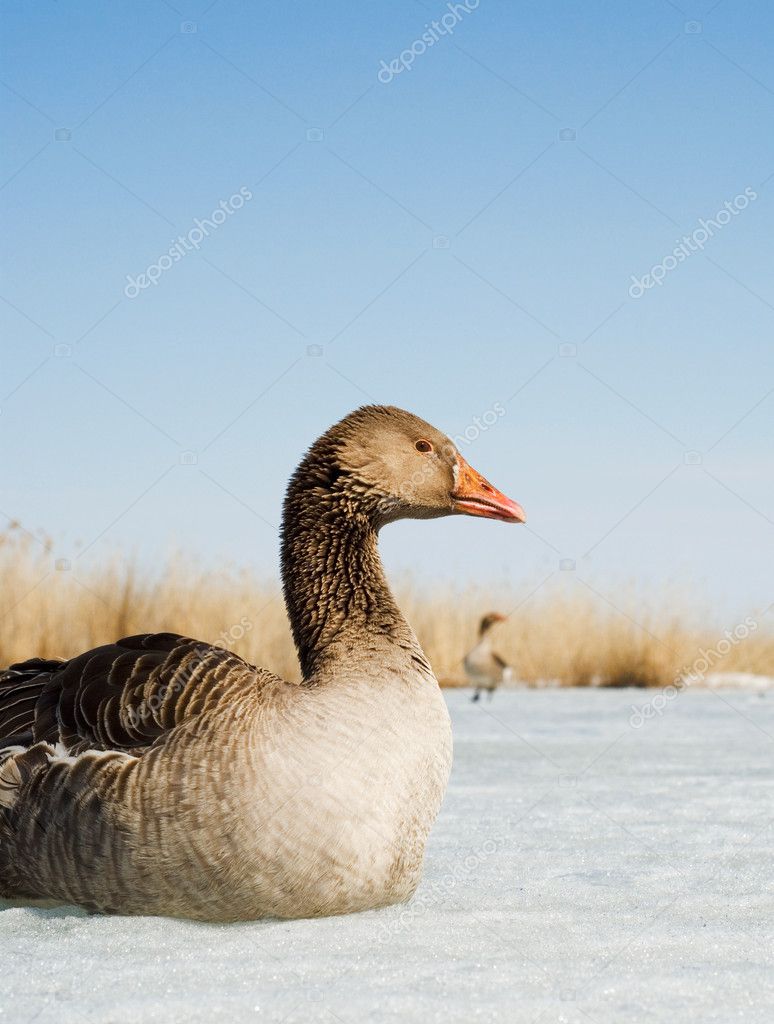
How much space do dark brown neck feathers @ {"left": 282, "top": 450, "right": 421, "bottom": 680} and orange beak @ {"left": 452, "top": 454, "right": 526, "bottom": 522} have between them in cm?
46

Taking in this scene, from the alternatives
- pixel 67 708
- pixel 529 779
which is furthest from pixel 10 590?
Answer: pixel 67 708

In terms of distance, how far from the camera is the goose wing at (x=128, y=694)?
180 inches

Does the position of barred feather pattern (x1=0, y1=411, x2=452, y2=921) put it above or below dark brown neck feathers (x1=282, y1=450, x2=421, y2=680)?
below

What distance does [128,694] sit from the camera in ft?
15.3

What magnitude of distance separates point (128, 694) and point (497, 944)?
1.76 meters

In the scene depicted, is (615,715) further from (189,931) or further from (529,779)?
(189,931)

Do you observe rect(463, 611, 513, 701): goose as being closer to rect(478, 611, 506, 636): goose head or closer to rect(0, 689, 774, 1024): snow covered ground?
rect(478, 611, 506, 636): goose head

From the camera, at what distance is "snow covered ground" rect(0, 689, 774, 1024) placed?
11.3ft

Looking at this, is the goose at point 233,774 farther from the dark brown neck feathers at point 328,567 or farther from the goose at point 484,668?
the goose at point 484,668

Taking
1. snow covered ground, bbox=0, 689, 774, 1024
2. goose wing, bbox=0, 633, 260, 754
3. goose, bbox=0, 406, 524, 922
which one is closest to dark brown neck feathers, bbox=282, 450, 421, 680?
goose, bbox=0, 406, 524, 922

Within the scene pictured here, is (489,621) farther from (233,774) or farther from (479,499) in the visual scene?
(233,774)

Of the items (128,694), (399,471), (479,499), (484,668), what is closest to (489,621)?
(484,668)

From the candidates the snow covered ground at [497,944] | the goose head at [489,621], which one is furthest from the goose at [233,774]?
the goose head at [489,621]

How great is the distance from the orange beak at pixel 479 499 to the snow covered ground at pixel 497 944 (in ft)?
5.66
